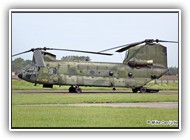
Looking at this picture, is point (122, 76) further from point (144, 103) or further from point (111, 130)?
point (111, 130)

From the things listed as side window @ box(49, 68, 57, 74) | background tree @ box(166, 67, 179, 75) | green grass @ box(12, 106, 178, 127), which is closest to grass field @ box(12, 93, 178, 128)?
green grass @ box(12, 106, 178, 127)

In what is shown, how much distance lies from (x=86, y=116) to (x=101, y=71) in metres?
4.76

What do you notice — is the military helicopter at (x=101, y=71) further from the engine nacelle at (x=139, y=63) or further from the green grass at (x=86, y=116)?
the green grass at (x=86, y=116)

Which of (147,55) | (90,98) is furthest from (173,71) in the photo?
(90,98)

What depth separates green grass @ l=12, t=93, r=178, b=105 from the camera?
32.9 ft

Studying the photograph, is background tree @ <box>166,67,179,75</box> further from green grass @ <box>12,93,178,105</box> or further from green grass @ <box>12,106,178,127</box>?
green grass @ <box>12,106,178,127</box>

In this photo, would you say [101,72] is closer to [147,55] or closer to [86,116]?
[147,55]

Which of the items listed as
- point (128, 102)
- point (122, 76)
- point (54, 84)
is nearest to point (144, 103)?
point (128, 102)

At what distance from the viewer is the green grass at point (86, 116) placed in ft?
28.5

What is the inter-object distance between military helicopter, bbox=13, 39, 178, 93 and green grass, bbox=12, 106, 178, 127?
1.89 m

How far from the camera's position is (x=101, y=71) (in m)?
13.7
